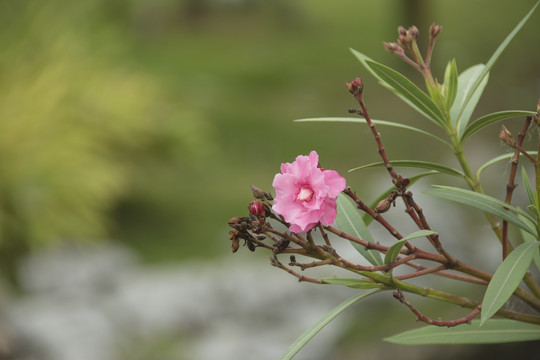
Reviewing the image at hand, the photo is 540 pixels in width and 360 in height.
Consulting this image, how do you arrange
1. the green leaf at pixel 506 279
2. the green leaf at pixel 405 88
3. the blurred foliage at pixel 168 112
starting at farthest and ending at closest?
the blurred foliage at pixel 168 112, the green leaf at pixel 405 88, the green leaf at pixel 506 279

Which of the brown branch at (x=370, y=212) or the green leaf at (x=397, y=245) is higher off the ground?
the brown branch at (x=370, y=212)

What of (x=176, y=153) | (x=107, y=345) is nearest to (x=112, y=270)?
(x=107, y=345)

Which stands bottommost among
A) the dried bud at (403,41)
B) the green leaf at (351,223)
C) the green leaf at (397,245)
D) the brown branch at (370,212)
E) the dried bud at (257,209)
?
the green leaf at (397,245)

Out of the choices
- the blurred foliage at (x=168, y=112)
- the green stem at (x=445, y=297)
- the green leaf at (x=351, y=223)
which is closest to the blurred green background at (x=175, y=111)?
the blurred foliage at (x=168, y=112)

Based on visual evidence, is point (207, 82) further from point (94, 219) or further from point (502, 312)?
point (502, 312)

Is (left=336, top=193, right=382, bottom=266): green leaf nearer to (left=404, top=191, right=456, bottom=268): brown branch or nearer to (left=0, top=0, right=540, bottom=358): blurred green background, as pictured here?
(left=404, top=191, right=456, bottom=268): brown branch

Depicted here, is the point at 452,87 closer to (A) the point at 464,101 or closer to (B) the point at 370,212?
(A) the point at 464,101

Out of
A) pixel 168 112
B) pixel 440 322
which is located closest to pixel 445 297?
pixel 440 322

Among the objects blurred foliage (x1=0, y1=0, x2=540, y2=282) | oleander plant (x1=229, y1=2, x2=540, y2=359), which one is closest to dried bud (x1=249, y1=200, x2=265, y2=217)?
oleander plant (x1=229, y1=2, x2=540, y2=359)

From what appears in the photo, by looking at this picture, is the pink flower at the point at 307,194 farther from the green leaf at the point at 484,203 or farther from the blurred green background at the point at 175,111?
the blurred green background at the point at 175,111
